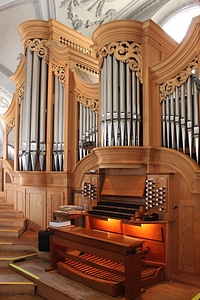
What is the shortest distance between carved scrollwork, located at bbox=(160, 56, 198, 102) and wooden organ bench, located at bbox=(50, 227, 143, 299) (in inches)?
106

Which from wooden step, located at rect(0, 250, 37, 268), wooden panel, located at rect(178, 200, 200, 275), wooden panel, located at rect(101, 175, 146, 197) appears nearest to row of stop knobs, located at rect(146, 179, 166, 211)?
wooden panel, located at rect(101, 175, 146, 197)

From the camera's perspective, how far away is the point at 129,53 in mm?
6113

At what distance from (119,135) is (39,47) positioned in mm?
3299

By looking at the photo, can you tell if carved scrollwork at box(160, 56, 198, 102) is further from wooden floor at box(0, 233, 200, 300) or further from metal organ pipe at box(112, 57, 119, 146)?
wooden floor at box(0, 233, 200, 300)

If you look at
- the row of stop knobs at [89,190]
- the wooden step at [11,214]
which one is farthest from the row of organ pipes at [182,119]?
the wooden step at [11,214]

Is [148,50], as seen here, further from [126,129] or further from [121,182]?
[121,182]

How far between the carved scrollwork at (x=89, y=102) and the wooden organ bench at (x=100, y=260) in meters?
2.62

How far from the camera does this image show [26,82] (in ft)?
24.9

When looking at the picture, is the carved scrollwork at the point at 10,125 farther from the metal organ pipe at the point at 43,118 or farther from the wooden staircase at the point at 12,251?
the wooden staircase at the point at 12,251

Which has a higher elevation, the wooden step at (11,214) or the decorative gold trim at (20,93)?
the decorative gold trim at (20,93)

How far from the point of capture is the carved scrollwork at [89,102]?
6.87m

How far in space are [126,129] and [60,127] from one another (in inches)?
79.1

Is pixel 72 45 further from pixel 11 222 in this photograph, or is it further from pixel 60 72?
pixel 11 222

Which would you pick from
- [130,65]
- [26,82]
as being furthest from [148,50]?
[26,82]
